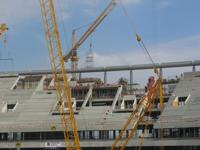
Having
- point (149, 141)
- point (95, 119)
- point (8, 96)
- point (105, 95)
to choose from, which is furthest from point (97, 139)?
point (8, 96)

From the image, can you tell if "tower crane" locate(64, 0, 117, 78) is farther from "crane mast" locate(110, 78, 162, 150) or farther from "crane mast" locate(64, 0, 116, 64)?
"crane mast" locate(110, 78, 162, 150)

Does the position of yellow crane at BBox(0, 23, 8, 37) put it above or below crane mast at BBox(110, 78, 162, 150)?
above

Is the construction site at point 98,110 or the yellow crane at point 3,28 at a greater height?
the yellow crane at point 3,28

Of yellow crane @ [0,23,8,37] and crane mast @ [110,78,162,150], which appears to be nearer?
crane mast @ [110,78,162,150]

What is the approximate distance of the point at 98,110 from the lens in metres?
96.8

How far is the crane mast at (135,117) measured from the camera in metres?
86.3

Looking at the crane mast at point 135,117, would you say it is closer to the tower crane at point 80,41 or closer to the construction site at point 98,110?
the construction site at point 98,110

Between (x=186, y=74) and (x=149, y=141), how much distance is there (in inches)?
854

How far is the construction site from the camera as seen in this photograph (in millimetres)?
83875

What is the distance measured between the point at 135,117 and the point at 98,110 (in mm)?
8959

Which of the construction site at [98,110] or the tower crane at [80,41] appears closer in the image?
the construction site at [98,110]

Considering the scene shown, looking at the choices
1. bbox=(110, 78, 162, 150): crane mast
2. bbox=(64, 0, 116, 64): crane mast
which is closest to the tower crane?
bbox=(64, 0, 116, 64): crane mast

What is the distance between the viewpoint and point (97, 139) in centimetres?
9012

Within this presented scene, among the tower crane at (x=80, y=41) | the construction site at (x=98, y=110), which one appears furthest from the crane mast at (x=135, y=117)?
the tower crane at (x=80, y=41)
